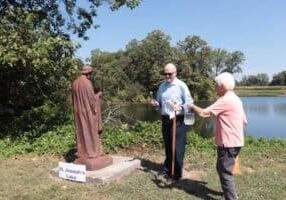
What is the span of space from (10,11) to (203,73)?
2467 inches

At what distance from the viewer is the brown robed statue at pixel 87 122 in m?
8.00

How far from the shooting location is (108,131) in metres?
11.2

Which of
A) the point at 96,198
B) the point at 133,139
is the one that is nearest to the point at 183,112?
the point at 96,198

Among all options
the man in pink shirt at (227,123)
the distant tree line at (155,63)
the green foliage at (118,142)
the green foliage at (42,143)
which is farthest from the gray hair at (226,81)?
the distant tree line at (155,63)

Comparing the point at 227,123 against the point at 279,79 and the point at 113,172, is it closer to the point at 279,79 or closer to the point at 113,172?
the point at 113,172

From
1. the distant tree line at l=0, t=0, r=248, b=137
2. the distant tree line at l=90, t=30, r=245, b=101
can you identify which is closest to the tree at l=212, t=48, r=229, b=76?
the distant tree line at l=90, t=30, r=245, b=101

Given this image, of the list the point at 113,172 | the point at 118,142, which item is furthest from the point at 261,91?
the point at 113,172

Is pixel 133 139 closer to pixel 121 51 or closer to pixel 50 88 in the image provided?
pixel 50 88

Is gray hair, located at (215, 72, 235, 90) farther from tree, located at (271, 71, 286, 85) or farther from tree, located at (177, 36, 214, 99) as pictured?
tree, located at (271, 71, 286, 85)

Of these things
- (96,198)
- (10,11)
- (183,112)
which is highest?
(10,11)

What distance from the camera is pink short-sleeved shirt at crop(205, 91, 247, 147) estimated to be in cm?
615

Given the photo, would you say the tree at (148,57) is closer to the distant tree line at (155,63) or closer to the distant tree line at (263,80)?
the distant tree line at (155,63)

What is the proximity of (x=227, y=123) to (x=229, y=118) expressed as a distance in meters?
0.07

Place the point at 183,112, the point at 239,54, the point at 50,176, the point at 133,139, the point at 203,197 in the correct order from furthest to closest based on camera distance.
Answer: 1. the point at 239,54
2. the point at 133,139
3. the point at 50,176
4. the point at 183,112
5. the point at 203,197
